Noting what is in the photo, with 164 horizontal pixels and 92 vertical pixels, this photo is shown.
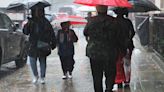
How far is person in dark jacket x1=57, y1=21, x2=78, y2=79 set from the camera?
12281mm

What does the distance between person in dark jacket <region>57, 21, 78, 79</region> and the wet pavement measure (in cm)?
40

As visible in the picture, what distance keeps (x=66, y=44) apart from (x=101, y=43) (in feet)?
14.7

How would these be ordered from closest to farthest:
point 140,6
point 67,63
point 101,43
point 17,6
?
point 101,43 → point 140,6 → point 17,6 → point 67,63

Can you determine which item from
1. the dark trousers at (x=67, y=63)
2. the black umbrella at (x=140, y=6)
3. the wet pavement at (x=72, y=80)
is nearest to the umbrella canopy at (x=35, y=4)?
the dark trousers at (x=67, y=63)

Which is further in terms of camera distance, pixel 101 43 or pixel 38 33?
pixel 38 33

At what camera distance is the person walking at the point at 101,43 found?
7.84 m

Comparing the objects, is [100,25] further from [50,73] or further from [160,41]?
[160,41]

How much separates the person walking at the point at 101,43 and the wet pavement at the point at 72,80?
2618 mm

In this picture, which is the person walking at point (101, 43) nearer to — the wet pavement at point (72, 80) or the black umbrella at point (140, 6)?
the wet pavement at point (72, 80)

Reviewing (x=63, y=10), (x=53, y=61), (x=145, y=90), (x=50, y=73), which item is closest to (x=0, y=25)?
(x=50, y=73)

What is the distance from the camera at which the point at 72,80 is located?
1224 cm

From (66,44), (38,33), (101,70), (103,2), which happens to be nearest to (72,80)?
(66,44)

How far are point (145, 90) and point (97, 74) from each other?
2663 mm

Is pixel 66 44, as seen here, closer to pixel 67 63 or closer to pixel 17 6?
pixel 67 63
